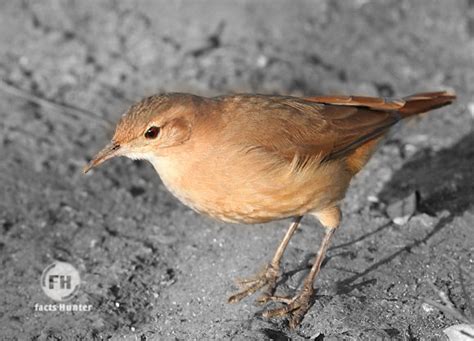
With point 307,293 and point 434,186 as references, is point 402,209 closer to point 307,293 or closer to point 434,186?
point 434,186

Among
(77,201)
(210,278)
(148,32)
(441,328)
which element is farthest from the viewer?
(148,32)

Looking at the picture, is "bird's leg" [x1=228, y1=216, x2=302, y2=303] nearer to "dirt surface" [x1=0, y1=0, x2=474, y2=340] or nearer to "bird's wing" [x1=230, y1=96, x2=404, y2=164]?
"dirt surface" [x1=0, y1=0, x2=474, y2=340]

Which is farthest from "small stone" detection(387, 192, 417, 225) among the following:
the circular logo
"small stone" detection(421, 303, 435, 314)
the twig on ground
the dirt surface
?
the twig on ground

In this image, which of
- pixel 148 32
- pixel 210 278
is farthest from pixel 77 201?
pixel 148 32

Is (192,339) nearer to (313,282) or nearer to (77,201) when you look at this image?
(313,282)

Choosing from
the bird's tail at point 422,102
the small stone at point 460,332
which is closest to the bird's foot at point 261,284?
the small stone at point 460,332

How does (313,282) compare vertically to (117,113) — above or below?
below
